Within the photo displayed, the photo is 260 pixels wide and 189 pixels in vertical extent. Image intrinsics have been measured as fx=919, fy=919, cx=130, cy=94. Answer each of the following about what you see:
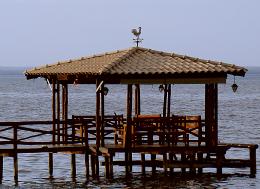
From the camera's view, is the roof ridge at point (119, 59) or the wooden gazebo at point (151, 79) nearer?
the roof ridge at point (119, 59)

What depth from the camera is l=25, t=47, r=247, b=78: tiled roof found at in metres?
28.0

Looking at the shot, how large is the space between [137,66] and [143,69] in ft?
1.32

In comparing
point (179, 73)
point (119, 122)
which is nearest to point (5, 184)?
point (119, 122)

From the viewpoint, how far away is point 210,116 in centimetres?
2895

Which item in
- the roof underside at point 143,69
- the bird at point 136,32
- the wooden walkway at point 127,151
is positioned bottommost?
the wooden walkway at point 127,151

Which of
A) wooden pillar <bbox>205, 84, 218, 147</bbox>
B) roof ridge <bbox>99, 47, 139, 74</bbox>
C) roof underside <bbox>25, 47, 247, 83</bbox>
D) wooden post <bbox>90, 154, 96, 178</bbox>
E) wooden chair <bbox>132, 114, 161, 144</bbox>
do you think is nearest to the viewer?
roof ridge <bbox>99, 47, 139, 74</bbox>

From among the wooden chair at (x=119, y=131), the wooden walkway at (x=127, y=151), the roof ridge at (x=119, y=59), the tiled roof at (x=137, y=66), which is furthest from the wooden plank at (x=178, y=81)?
the wooden walkway at (x=127, y=151)

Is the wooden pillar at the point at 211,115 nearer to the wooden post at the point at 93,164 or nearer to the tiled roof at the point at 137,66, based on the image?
the tiled roof at the point at 137,66

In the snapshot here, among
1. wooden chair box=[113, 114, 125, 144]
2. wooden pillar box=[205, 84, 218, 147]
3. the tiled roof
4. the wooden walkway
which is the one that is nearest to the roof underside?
the tiled roof

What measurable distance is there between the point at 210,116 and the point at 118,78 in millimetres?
3260

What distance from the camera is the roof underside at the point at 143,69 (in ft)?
91.9

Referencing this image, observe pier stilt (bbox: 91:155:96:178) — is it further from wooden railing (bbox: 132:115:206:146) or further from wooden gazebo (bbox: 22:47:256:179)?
wooden railing (bbox: 132:115:206:146)

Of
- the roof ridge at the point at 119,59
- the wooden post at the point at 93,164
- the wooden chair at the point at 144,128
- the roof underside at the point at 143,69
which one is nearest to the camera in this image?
the roof ridge at the point at 119,59

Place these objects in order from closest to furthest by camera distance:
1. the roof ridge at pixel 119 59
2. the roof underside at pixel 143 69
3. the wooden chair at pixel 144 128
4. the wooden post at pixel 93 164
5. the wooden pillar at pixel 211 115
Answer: the roof ridge at pixel 119 59 < the wooden chair at pixel 144 128 < the roof underside at pixel 143 69 < the wooden pillar at pixel 211 115 < the wooden post at pixel 93 164
